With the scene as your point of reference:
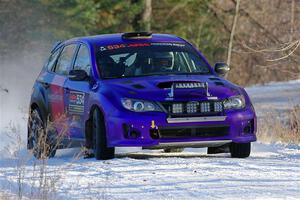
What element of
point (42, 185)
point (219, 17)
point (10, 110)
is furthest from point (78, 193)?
point (219, 17)

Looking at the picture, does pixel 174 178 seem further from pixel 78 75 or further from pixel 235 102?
pixel 78 75

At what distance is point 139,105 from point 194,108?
597mm

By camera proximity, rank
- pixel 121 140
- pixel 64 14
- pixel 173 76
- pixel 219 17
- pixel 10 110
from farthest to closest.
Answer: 1. pixel 219 17
2. pixel 64 14
3. pixel 10 110
4. pixel 173 76
5. pixel 121 140

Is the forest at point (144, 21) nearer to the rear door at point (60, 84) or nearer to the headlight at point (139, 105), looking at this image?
the rear door at point (60, 84)

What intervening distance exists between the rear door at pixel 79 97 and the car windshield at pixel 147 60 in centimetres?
24

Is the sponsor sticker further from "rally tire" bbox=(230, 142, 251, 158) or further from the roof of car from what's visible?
"rally tire" bbox=(230, 142, 251, 158)

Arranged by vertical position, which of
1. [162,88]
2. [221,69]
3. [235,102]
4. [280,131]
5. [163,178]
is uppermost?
[221,69]

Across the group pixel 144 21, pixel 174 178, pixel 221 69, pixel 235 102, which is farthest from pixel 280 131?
pixel 144 21

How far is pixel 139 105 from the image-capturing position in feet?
37.6

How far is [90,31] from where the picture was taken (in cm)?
4206

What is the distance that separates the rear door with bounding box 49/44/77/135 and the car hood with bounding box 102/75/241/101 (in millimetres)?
1299

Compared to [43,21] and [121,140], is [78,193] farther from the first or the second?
[43,21]

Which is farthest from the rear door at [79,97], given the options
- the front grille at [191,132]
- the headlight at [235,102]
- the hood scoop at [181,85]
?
the headlight at [235,102]

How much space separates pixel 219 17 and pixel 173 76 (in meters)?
35.1
